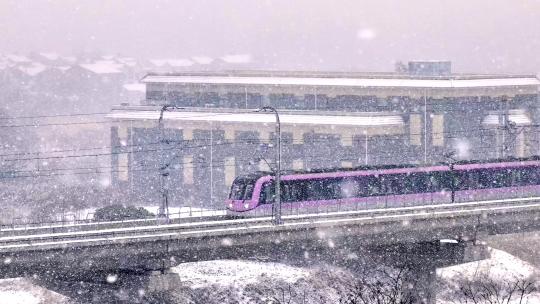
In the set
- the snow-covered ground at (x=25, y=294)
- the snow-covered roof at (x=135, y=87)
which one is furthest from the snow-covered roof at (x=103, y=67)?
the snow-covered ground at (x=25, y=294)

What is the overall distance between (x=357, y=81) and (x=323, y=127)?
7.59m

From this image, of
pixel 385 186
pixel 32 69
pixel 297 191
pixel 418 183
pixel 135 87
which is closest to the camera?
pixel 297 191

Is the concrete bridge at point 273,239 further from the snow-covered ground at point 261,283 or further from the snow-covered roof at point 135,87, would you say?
the snow-covered roof at point 135,87

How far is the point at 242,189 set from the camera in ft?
166

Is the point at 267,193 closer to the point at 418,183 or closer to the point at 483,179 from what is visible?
the point at 418,183

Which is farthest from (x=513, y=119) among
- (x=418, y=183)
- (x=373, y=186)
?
(x=373, y=186)

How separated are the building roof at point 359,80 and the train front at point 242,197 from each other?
29.5 meters

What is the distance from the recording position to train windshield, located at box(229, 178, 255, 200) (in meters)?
50.4

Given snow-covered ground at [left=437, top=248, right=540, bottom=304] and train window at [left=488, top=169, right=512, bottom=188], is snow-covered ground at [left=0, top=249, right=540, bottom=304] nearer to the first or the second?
snow-covered ground at [left=437, top=248, right=540, bottom=304]

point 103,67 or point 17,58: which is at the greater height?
point 17,58

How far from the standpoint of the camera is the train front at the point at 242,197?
1978 inches

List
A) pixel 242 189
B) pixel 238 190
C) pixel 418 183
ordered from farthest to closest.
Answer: pixel 418 183 → pixel 238 190 → pixel 242 189

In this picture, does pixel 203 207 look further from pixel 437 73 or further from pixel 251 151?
pixel 437 73

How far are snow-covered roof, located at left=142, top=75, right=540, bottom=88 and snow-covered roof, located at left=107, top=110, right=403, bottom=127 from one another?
4403 millimetres
